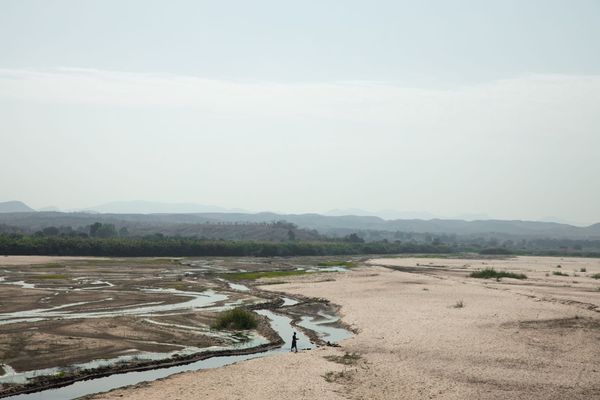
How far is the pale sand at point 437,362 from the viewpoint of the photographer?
77.6 feet

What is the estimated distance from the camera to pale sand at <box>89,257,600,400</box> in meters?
23.6

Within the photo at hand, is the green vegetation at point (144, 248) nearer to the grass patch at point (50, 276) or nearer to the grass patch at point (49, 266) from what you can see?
the grass patch at point (49, 266)

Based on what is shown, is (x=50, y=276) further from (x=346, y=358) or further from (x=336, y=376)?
(x=336, y=376)

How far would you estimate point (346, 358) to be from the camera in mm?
29391

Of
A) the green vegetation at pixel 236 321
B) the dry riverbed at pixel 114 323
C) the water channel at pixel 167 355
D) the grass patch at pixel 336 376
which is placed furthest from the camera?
the green vegetation at pixel 236 321

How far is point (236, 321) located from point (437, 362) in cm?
1441

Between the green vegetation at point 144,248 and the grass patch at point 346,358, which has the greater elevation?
the green vegetation at point 144,248

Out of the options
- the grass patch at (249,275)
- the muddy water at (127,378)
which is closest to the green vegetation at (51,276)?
the grass patch at (249,275)

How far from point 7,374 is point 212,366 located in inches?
351

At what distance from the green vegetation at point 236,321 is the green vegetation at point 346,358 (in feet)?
32.0

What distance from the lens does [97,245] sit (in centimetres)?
11919

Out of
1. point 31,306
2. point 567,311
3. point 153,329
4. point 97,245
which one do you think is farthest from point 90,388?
point 97,245

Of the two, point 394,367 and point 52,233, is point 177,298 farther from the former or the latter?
point 52,233

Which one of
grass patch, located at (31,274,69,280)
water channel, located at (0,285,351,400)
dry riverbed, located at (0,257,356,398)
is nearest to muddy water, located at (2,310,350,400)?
water channel, located at (0,285,351,400)
